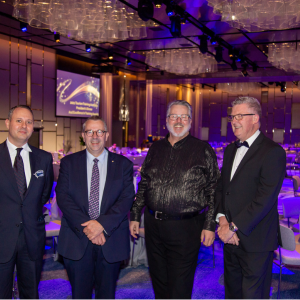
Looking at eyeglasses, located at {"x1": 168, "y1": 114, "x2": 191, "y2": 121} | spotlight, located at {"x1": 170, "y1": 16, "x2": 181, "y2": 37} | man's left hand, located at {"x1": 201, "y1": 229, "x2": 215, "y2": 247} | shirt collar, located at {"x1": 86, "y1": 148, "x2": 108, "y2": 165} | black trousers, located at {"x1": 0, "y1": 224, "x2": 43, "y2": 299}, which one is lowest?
black trousers, located at {"x1": 0, "y1": 224, "x2": 43, "y2": 299}

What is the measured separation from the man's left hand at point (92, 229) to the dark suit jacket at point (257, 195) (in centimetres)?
101

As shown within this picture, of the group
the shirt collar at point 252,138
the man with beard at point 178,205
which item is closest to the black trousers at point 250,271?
the man with beard at point 178,205

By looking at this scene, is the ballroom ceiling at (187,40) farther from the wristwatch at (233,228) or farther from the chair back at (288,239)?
the wristwatch at (233,228)

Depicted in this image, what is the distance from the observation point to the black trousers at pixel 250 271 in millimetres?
2477

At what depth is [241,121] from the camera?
257 cm

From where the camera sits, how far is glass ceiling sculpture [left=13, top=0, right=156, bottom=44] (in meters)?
4.93

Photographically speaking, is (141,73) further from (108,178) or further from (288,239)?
(108,178)

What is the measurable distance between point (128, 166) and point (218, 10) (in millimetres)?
3218

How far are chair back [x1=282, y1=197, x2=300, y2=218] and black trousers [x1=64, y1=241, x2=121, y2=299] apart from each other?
9.40 ft

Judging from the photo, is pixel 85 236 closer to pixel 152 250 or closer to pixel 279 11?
pixel 152 250

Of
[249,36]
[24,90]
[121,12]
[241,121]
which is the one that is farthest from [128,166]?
[24,90]

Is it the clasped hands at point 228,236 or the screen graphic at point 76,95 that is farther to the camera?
the screen graphic at point 76,95

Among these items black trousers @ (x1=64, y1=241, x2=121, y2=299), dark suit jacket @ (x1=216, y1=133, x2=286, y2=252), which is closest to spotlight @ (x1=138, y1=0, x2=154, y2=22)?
dark suit jacket @ (x1=216, y1=133, x2=286, y2=252)

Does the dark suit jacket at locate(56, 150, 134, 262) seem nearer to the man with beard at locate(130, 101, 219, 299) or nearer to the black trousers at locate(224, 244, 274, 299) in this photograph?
the man with beard at locate(130, 101, 219, 299)
